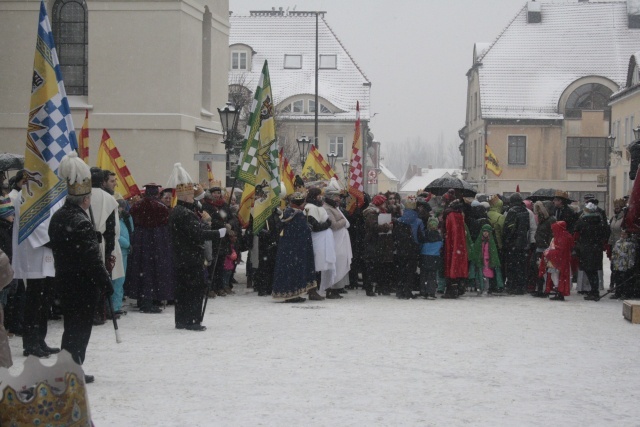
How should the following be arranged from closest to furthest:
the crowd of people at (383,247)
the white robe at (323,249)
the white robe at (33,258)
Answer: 1. the white robe at (33,258)
2. the crowd of people at (383,247)
3. the white robe at (323,249)

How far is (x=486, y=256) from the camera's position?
1788 centimetres

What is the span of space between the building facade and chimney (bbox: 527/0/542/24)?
45.6 meters

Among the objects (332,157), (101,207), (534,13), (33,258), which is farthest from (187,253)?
(534,13)

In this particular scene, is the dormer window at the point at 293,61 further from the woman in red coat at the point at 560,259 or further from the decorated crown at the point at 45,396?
the decorated crown at the point at 45,396

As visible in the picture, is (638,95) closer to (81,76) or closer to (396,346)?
(81,76)

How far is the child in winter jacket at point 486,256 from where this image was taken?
17828mm

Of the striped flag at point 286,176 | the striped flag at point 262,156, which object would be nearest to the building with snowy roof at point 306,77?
the striped flag at point 286,176

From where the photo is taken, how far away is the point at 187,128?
2473cm

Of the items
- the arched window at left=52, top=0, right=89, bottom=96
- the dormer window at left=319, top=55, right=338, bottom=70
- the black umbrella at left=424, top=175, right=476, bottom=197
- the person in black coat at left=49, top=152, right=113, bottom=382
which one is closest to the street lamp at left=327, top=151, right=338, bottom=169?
the arched window at left=52, top=0, right=89, bottom=96

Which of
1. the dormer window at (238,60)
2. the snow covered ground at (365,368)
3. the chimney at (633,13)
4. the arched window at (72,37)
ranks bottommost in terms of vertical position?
the snow covered ground at (365,368)

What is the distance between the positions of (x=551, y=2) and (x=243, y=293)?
54596 millimetres

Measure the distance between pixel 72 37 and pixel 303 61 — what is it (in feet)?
139

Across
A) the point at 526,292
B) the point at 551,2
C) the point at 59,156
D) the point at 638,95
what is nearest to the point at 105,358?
the point at 59,156

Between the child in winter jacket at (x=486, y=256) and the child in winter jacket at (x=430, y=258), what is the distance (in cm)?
94
